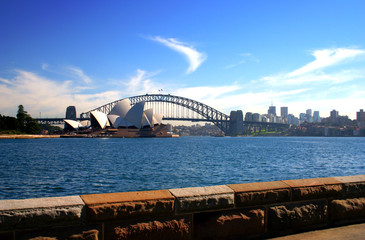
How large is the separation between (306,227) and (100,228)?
1.87 m

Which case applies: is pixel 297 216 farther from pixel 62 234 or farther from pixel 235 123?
pixel 235 123

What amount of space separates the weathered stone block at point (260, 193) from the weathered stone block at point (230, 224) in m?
0.08

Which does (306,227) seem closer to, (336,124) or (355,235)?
(355,235)

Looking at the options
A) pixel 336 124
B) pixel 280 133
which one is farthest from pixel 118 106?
pixel 336 124

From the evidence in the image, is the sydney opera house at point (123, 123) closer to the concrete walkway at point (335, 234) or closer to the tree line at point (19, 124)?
the tree line at point (19, 124)

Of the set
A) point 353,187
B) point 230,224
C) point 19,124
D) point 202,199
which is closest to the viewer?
point 202,199

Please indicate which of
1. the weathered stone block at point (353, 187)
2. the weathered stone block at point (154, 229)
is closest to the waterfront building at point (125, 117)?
the weathered stone block at point (353, 187)

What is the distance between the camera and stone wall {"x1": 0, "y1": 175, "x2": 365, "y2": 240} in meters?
2.17

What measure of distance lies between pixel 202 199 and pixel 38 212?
1.18 m

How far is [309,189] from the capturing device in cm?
311

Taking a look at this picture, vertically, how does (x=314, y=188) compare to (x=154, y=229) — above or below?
above

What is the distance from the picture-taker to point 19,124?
9025 centimetres

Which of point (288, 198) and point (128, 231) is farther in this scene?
point (288, 198)

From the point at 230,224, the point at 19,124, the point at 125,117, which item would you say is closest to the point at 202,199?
the point at 230,224
